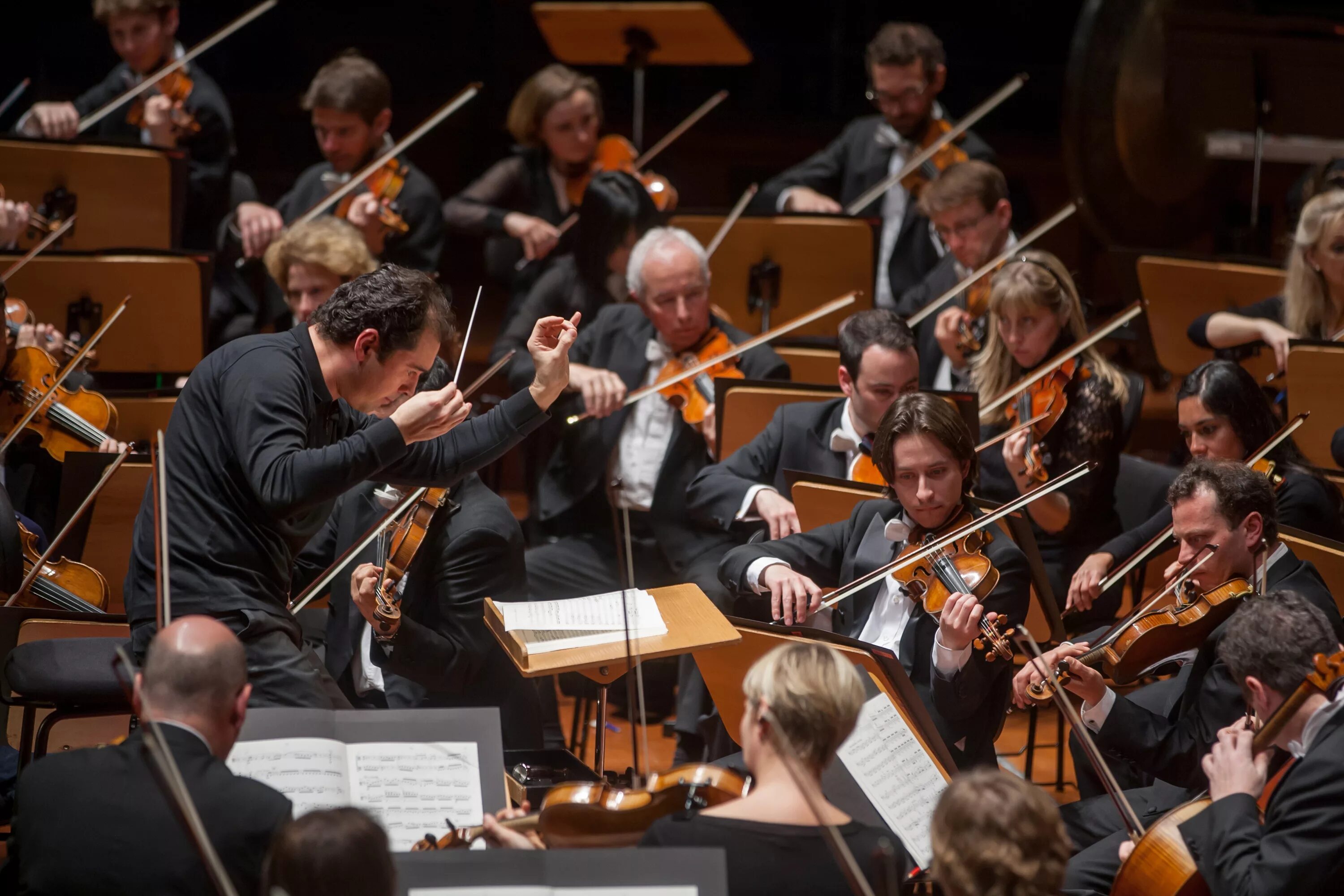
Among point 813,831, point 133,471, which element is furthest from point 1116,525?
point 133,471

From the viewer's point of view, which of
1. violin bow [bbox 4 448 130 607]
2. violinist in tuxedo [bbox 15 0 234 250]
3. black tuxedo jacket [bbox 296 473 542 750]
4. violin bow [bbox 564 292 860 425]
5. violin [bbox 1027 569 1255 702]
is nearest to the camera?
violin [bbox 1027 569 1255 702]

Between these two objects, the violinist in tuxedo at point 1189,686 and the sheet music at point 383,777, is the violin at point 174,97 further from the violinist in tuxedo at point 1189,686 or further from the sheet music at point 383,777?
the violinist in tuxedo at point 1189,686

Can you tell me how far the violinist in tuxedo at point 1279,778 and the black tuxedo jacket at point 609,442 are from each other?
2009 mm

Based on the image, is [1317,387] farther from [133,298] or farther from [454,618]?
[133,298]

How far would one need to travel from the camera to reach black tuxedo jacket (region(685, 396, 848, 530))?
374cm

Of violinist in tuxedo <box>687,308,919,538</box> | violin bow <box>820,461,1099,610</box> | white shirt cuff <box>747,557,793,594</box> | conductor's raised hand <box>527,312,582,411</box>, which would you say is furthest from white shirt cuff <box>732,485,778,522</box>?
conductor's raised hand <box>527,312,582,411</box>

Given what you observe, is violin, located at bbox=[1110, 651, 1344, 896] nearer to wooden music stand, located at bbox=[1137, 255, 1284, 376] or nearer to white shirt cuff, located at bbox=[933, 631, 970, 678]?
white shirt cuff, located at bbox=[933, 631, 970, 678]

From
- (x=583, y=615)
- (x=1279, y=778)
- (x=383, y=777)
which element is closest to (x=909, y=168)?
(x=583, y=615)

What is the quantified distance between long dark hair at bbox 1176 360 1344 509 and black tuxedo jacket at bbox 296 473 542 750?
5.48ft

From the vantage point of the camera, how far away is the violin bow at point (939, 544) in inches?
114

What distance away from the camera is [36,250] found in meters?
4.15

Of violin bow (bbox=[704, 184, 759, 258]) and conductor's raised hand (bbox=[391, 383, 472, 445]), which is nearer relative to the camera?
conductor's raised hand (bbox=[391, 383, 472, 445])

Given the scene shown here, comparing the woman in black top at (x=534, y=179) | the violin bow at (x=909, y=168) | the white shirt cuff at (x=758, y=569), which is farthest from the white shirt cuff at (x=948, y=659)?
the woman in black top at (x=534, y=179)

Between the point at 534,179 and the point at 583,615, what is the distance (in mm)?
3018
